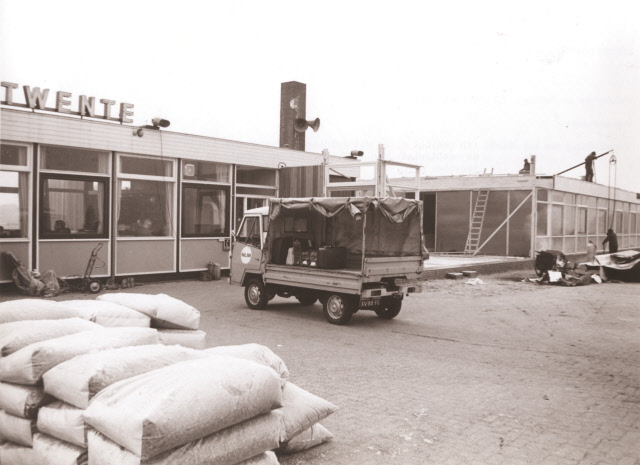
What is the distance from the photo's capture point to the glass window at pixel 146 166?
16734mm

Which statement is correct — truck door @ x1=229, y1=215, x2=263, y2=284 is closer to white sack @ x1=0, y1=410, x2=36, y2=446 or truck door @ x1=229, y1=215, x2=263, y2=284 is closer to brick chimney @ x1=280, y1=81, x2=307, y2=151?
white sack @ x1=0, y1=410, x2=36, y2=446

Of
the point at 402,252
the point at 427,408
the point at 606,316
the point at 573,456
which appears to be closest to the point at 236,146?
the point at 402,252

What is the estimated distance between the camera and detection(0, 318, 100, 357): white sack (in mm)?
Answer: 4230

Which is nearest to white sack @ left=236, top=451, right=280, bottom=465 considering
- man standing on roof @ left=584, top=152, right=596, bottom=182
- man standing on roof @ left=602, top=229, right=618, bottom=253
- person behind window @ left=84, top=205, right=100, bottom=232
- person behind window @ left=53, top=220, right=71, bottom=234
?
person behind window @ left=53, top=220, right=71, bottom=234

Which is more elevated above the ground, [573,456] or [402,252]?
[402,252]

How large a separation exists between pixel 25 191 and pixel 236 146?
22.5ft

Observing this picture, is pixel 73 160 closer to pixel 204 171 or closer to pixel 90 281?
pixel 90 281

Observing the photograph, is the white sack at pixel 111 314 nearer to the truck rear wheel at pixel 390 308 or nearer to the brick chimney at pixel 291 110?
the truck rear wheel at pixel 390 308

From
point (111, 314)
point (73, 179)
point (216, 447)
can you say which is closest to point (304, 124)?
point (73, 179)

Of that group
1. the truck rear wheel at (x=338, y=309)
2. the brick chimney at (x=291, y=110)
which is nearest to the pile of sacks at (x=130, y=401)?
the truck rear wheel at (x=338, y=309)

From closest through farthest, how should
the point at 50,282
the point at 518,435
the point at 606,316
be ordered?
the point at 518,435
the point at 606,316
the point at 50,282

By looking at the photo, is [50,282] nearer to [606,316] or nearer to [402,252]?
[402,252]

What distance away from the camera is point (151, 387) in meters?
3.37

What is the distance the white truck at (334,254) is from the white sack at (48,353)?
7097 millimetres
